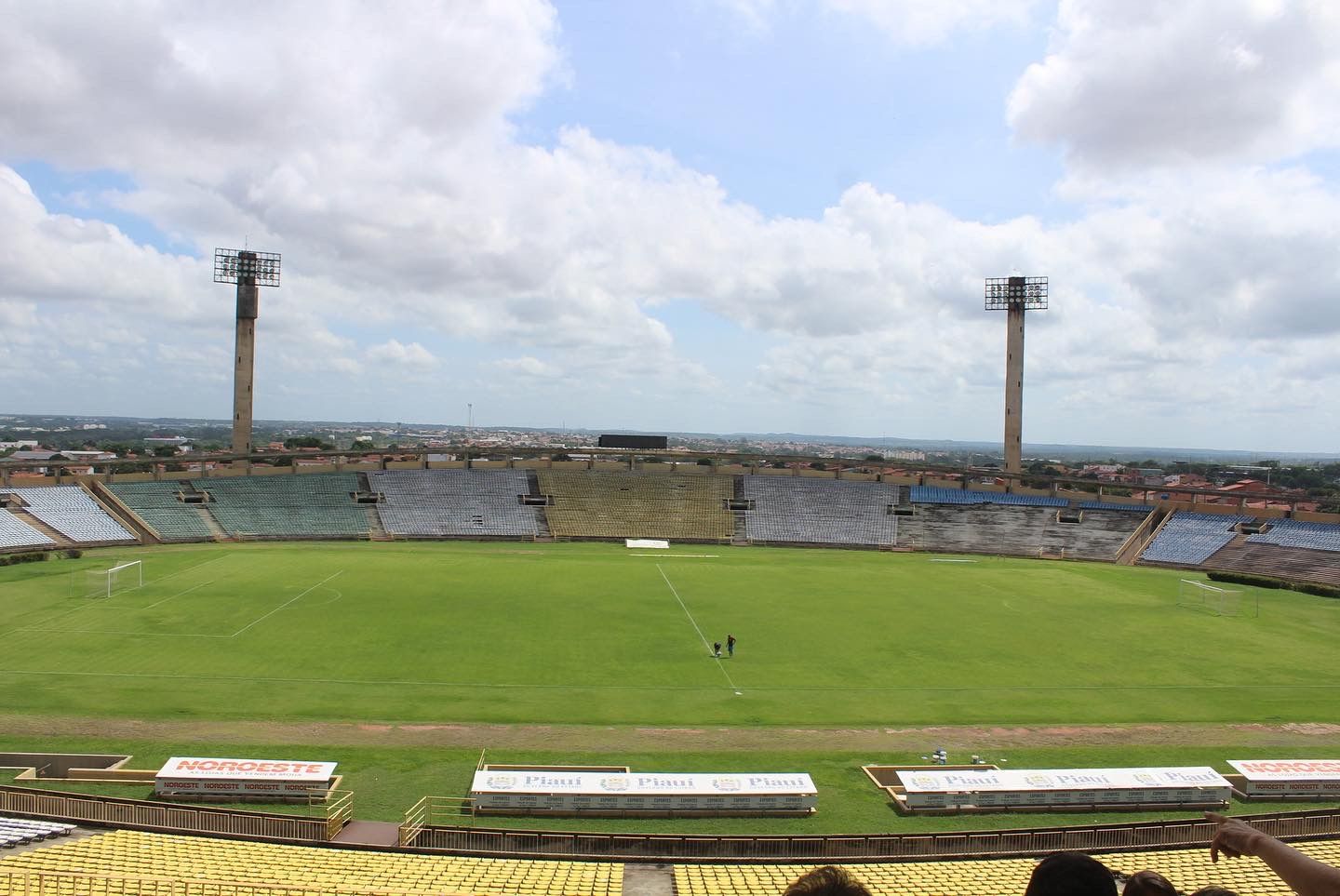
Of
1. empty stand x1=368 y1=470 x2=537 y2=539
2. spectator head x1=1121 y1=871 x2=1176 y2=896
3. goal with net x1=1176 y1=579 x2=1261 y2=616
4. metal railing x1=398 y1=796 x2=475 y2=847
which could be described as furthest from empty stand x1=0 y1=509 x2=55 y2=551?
goal with net x1=1176 y1=579 x2=1261 y2=616

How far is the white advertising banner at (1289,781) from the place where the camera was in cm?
2097

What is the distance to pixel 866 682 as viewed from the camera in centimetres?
3014

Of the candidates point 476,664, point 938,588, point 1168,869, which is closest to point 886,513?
point 938,588

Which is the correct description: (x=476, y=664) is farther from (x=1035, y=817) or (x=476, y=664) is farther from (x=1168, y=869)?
(x=1168, y=869)

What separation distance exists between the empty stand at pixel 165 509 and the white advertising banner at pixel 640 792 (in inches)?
1955

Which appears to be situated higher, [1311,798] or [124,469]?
[124,469]

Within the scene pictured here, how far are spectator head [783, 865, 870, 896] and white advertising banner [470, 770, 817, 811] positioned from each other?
17.0m

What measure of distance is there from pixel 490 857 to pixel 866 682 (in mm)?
17828

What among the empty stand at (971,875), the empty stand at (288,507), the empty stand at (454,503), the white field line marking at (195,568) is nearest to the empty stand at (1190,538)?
the empty stand at (454,503)

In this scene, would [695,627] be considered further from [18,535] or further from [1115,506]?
[1115,506]

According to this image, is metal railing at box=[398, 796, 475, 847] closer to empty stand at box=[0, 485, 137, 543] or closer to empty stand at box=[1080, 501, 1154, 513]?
empty stand at box=[0, 485, 137, 543]

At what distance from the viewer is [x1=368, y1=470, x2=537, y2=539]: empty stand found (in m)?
67.0

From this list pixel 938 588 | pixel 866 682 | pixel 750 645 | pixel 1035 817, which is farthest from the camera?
pixel 938 588

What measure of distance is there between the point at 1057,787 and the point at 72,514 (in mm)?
62960
